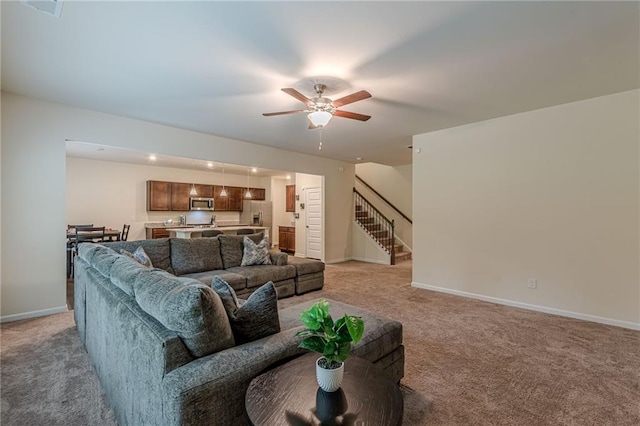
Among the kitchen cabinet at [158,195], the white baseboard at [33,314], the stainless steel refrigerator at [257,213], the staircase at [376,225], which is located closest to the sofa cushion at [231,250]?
the white baseboard at [33,314]

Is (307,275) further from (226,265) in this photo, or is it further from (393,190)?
(393,190)

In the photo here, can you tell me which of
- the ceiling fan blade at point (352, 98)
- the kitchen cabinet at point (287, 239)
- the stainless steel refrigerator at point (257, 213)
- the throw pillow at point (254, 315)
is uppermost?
the ceiling fan blade at point (352, 98)

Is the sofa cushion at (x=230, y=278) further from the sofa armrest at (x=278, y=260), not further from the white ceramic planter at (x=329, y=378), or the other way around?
the white ceramic planter at (x=329, y=378)

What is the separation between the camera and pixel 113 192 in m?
7.62

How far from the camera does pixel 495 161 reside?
4.40m

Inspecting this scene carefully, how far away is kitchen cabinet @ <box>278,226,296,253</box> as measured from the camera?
9.01m

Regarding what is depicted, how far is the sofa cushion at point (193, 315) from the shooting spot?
137 cm

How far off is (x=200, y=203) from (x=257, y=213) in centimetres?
172

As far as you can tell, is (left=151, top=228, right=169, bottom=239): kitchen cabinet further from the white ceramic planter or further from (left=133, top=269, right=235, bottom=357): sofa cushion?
the white ceramic planter

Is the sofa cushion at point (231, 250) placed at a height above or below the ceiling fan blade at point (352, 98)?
below

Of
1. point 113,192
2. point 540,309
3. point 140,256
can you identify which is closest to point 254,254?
point 140,256

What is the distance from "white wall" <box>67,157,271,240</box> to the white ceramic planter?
8237 mm

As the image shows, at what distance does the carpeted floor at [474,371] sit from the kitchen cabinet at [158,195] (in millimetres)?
4740

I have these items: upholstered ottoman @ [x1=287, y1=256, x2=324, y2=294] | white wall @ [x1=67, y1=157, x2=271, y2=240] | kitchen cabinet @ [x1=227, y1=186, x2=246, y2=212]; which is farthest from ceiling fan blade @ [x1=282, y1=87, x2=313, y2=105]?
kitchen cabinet @ [x1=227, y1=186, x2=246, y2=212]
